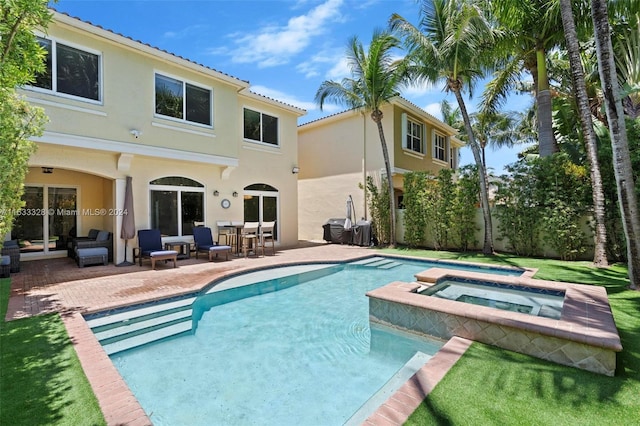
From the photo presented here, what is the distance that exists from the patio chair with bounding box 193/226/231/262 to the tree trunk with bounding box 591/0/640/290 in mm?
12522

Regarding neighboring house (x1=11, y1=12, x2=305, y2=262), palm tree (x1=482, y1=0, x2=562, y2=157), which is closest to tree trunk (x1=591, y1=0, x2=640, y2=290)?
palm tree (x1=482, y1=0, x2=562, y2=157)

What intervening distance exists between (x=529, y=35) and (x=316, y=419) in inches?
664

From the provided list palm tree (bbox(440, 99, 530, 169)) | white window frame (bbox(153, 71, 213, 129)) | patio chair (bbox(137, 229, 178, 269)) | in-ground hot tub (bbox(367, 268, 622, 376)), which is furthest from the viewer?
palm tree (bbox(440, 99, 530, 169))

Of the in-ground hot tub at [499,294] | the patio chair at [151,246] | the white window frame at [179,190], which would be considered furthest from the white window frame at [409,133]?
the patio chair at [151,246]

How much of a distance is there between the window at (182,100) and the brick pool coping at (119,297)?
616 cm

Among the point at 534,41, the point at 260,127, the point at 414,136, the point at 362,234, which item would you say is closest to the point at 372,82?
the point at 260,127

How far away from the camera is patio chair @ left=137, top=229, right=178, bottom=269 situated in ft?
37.1

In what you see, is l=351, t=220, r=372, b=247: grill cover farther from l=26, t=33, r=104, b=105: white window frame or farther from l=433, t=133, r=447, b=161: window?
l=26, t=33, r=104, b=105: white window frame

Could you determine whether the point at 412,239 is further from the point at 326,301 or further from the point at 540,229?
the point at 326,301

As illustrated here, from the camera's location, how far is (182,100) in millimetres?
13328

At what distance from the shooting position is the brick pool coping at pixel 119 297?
134 inches

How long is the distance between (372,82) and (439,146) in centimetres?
1140

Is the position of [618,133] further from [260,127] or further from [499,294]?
[260,127]

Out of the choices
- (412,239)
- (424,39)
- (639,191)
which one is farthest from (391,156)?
(639,191)
